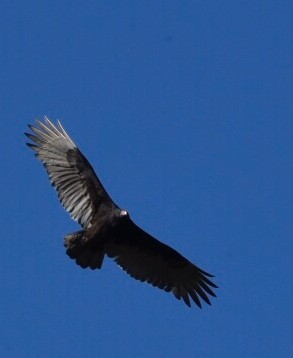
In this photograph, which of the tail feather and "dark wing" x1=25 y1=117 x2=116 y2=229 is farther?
"dark wing" x1=25 y1=117 x2=116 y2=229

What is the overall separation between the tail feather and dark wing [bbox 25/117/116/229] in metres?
0.35

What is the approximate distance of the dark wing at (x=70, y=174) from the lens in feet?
58.3

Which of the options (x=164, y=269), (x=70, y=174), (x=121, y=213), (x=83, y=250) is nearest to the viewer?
(x=83, y=250)

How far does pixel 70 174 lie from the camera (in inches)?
714

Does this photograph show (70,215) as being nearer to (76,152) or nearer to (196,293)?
(76,152)

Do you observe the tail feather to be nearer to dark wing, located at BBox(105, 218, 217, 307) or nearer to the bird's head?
the bird's head

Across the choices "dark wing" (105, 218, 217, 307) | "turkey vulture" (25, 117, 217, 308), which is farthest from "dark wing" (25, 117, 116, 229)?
"dark wing" (105, 218, 217, 307)

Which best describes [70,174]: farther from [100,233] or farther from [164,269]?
[164,269]

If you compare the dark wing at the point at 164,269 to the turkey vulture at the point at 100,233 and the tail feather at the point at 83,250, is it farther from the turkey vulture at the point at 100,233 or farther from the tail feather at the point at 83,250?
the tail feather at the point at 83,250

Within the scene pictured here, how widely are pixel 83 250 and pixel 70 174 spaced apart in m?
1.37

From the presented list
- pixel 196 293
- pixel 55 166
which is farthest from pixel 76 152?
pixel 196 293

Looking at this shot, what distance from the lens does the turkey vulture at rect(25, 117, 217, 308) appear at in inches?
690

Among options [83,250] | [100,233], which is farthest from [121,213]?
[83,250]

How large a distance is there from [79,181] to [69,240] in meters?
1.20
